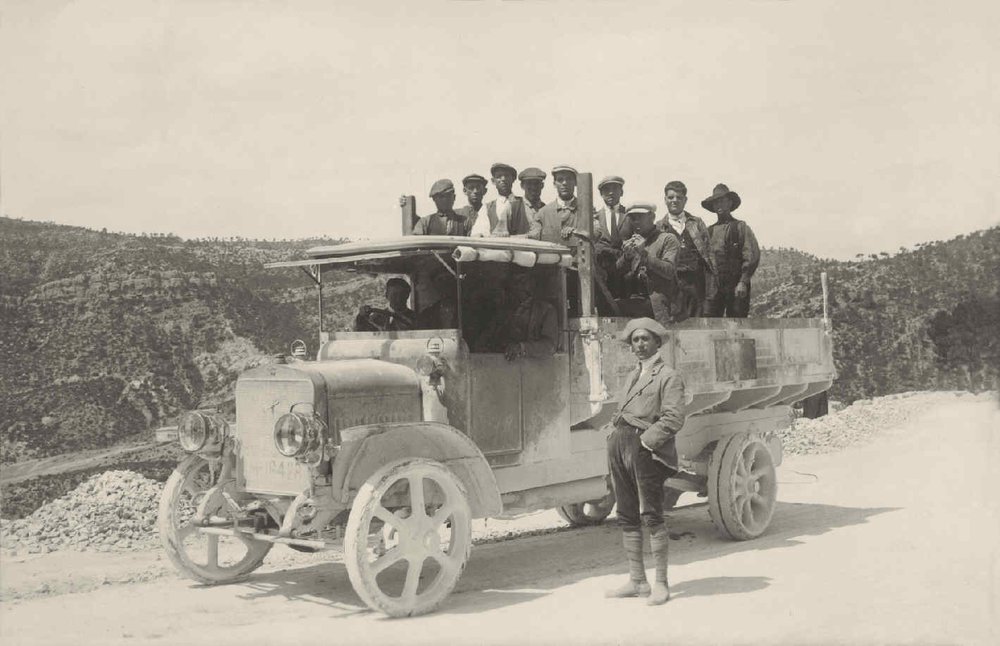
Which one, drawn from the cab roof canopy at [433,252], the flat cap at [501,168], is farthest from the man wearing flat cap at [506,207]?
the cab roof canopy at [433,252]

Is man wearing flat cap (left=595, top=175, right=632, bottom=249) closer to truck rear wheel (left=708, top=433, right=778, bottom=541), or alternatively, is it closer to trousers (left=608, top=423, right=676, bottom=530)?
truck rear wheel (left=708, top=433, right=778, bottom=541)

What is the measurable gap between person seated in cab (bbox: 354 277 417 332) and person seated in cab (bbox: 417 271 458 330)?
0.24m

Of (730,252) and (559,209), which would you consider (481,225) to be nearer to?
(559,209)

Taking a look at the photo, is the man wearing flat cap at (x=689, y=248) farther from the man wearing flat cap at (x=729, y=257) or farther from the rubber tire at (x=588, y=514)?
the rubber tire at (x=588, y=514)

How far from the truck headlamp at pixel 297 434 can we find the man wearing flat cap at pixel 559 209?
3409 mm

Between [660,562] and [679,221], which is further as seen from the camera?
[679,221]

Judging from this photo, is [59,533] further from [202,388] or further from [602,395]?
[202,388]

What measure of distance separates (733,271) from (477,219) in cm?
292

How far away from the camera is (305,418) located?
20.0ft

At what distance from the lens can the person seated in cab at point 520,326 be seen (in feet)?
23.5

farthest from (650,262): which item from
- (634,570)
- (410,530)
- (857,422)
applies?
(857,422)

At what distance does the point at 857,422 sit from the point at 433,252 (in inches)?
513

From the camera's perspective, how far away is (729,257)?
1059 centimetres

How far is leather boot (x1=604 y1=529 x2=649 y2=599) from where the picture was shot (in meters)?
6.41
